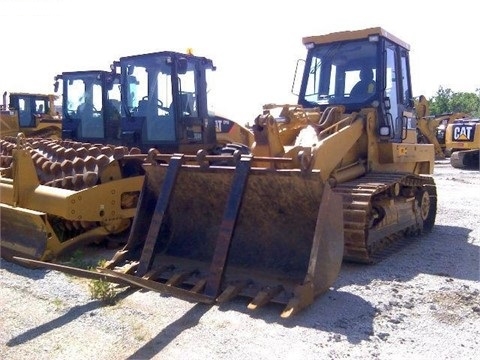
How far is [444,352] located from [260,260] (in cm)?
179

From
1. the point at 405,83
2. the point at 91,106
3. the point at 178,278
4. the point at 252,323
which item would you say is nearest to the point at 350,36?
the point at 405,83

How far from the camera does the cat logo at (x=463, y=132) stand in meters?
17.9

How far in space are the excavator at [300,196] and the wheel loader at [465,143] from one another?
36.2 feet

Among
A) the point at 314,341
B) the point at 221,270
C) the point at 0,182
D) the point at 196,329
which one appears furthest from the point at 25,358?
the point at 0,182

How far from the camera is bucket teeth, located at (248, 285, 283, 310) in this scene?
408cm

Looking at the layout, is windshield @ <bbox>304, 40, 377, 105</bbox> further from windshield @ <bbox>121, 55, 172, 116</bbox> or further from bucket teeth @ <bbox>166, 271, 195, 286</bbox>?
bucket teeth @ <bbox>166, 271, 195, 286</bbox>

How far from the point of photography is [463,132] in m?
18.0

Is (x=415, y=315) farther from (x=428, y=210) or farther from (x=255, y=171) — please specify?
(x=428, y=210)

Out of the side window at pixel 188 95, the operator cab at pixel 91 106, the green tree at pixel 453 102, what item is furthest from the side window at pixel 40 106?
the green tree at pixel 453 102

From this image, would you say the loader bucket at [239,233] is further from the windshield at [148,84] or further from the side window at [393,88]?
the windshield at [148,84]

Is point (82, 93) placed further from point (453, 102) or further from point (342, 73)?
point (453, 102)

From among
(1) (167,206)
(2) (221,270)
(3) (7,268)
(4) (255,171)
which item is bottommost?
(3) (7,268)

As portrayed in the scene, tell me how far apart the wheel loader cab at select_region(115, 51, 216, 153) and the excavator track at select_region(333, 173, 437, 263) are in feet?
11.1

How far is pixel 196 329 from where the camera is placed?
12.5 ft
